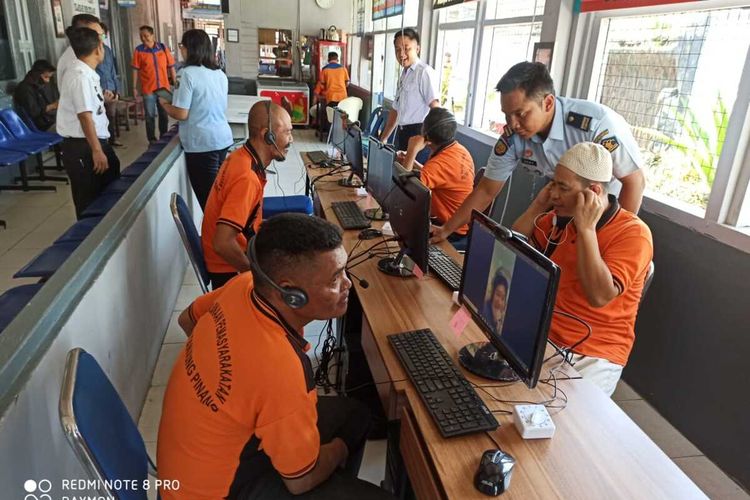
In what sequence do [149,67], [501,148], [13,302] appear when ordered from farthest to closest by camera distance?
[149,67], [501,148], [13,302]

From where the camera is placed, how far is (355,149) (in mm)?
3240

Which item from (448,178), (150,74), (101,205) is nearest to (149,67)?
(150,74)

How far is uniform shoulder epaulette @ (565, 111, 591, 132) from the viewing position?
2035mm

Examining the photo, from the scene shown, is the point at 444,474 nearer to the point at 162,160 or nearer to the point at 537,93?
the point at 537,93

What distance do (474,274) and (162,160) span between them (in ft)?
7.94

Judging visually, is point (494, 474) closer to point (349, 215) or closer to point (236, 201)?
point (236, 201)

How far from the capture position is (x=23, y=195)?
4.90 metres

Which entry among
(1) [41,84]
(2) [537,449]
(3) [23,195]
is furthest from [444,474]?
(1) [41,84]

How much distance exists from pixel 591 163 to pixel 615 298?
415 millimetres

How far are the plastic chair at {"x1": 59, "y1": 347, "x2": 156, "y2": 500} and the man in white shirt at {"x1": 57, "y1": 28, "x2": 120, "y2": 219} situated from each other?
2.50 meters

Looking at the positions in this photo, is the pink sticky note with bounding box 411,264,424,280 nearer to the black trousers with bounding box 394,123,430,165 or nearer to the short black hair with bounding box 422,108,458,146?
the short black hair with bounding box 422,108,458,146

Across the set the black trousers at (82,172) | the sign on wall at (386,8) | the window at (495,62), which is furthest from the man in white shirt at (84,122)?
the sign on wall at (386,8)

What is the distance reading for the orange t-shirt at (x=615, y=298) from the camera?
59.7 inches

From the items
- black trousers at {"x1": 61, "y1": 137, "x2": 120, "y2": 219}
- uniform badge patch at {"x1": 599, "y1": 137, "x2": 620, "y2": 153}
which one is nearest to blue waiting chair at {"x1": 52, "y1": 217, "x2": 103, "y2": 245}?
black trousers at {"x1": 61, "y1": 137, "x2": 120, "y2": 219}
